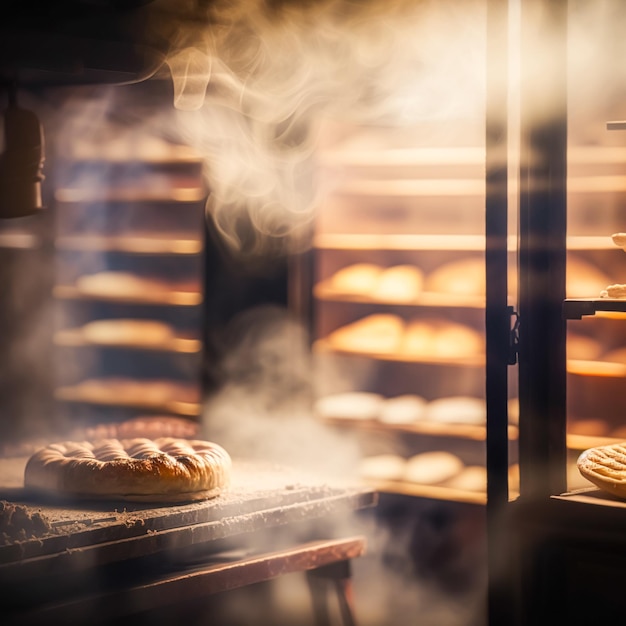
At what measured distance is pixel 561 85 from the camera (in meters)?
2.07

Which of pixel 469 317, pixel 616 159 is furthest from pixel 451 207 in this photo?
pixel 616 159

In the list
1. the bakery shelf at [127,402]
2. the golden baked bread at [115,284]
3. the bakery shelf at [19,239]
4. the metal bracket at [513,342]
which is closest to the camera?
the metal bracket at [513,342]

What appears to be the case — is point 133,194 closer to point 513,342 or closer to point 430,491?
point 430,491

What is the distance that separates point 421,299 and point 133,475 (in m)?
2.32

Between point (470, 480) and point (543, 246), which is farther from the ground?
point (543, 246)

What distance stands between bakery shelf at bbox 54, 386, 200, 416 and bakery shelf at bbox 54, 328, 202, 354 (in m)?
0.25

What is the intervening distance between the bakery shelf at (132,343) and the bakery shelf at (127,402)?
249mm

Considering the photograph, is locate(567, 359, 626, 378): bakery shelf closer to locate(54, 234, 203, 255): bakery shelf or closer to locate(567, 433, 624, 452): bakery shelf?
locate(567, 433, 624, 452): bakery shelf

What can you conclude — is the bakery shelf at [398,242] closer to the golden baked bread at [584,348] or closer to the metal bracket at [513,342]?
the golden baked bread at [584,348]

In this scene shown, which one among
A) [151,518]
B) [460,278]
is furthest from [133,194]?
[151,518]

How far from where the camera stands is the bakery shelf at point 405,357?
4320mm

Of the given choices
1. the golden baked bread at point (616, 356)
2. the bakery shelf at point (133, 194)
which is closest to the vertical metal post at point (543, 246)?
the golden baked bread at point (616, 356)

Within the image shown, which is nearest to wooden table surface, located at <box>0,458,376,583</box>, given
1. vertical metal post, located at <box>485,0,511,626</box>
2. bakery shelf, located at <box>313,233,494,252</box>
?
vertical metal post, located at <box>485,0,511,626</box>

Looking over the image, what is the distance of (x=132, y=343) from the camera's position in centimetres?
521
